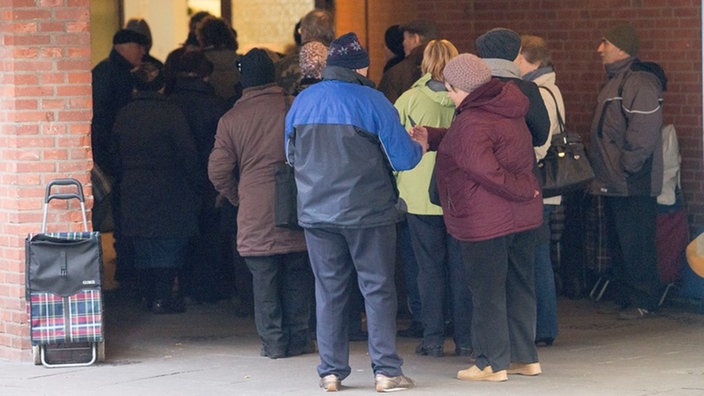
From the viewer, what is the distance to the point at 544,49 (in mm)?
9586

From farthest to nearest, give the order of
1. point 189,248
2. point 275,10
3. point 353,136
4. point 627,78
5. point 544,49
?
point 275,10
point 189,248
point 627,78
point 544,49
point 353,136

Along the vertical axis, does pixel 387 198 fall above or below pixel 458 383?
above

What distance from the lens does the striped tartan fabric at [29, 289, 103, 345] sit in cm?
870

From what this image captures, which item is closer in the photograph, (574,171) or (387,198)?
(387,198)

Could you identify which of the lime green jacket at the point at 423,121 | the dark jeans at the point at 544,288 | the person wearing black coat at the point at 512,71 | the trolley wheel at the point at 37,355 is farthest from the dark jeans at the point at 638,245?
the trolley wheel at the point at 37,355

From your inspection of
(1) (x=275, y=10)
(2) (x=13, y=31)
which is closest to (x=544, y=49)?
(2) (x=13, y=31)

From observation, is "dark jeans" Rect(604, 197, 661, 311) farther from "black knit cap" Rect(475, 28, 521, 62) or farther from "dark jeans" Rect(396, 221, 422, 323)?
"black knit cap" Rect(475, 28, 521, 62)

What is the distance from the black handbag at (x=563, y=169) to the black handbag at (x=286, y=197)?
1510 millimetres

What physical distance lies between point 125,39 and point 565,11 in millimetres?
3521

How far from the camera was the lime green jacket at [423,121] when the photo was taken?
29.3 feet

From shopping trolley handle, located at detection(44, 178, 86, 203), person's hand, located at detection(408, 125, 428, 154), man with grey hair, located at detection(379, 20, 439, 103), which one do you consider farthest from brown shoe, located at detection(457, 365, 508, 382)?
man with grey hair, located at detection(379, 20, 439, 103)

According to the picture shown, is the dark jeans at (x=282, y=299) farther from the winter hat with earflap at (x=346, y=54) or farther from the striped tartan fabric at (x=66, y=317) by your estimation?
the winter hat with earflap at (x=346, y=54)

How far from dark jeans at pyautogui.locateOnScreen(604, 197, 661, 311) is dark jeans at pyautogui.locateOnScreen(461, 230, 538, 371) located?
8.27 feet

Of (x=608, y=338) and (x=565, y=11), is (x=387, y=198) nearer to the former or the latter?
(x=608, y=338)
